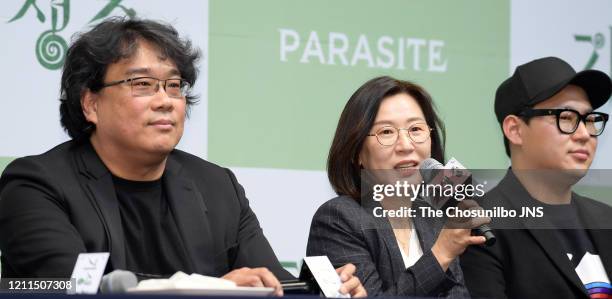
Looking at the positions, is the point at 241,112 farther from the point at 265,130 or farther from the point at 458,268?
the point at 458,268

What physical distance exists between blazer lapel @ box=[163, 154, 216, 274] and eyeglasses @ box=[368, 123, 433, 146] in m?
0.55

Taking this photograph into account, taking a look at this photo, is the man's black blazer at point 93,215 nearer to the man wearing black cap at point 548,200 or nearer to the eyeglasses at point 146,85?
the eyeglasses at point 146,85

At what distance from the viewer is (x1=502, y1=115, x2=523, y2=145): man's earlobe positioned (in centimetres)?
305

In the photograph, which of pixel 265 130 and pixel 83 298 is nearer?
pixel 83 298

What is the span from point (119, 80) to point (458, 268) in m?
1.09

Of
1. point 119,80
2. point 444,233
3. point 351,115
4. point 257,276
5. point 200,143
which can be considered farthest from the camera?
point 200,143

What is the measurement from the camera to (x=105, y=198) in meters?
2.64

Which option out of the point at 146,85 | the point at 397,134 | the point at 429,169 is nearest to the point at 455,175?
the point at 429,169

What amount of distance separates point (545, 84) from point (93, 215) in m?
1.39

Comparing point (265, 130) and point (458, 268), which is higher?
point (265, 130)

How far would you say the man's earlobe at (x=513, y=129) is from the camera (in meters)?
3.05

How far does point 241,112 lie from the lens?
136 inches

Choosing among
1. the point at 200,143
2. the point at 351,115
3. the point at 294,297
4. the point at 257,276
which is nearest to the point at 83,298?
the point at 294,297

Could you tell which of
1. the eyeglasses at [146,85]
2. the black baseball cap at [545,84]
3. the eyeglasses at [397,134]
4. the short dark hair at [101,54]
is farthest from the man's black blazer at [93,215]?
the black baseball cap at [545,84]
